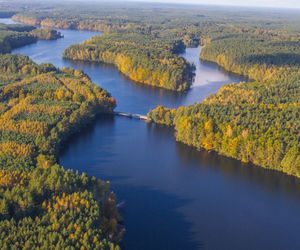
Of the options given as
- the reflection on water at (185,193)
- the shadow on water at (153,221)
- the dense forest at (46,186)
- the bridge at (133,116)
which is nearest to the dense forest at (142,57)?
the bridge at (133,116)

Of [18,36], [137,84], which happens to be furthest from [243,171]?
[18,36]

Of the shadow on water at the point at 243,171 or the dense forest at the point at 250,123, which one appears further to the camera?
the dense forest at the point at 250,123

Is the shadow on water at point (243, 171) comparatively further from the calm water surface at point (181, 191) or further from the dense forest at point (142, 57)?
the dense forest at point (142, 57)

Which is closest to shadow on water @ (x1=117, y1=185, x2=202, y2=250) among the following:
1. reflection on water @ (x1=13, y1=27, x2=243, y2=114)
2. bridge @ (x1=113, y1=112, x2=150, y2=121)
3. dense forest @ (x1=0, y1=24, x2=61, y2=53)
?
bridge @ (x1=113, y1=112, x2=150, y2=121)

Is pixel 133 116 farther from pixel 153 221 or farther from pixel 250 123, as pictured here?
pixel 153 221

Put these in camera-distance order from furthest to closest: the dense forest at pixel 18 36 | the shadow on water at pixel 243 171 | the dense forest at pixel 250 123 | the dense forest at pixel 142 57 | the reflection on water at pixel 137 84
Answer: the dense forest at pixel 18 36, the dense forest at pixel 142 57, the reflection on water at pixel 137 84, the dense forest at pixel 250 123, the shadow on water at pixel 243 171
